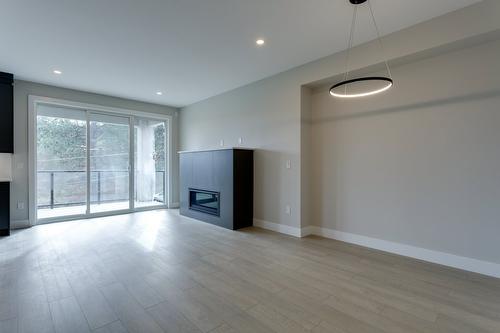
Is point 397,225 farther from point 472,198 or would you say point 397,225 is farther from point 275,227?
point 275,227

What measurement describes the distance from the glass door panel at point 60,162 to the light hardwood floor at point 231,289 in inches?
62.2

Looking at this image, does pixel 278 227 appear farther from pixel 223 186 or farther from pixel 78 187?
pixel 78 187

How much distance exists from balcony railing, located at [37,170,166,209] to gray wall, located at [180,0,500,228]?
241cm

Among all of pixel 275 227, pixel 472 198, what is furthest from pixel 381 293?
pixel 275 227

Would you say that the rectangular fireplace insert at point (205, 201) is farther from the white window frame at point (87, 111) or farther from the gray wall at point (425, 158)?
the gray wall at point (425, 158)

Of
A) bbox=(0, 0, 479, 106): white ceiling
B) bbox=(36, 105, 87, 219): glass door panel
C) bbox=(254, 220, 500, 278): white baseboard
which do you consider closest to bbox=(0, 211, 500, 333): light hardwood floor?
bbox=(254, 220, 500, 278): white baseboard

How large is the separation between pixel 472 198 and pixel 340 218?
5.32 feet

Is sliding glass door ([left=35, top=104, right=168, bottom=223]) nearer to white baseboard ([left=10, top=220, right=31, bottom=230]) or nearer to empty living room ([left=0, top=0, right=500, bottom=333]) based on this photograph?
empty living room ([left=0, top=0, right=500, bottom=333])

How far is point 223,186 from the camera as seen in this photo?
4703 mm

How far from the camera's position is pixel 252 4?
2490 millimetres

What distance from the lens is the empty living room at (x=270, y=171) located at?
85.0 inches

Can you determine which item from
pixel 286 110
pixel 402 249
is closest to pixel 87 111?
pixel 286 110

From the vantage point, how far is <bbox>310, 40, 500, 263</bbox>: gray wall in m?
2.68

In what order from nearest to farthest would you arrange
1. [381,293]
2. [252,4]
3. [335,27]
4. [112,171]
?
[381,293]
[252,4]
[335,27]
[112,171]
